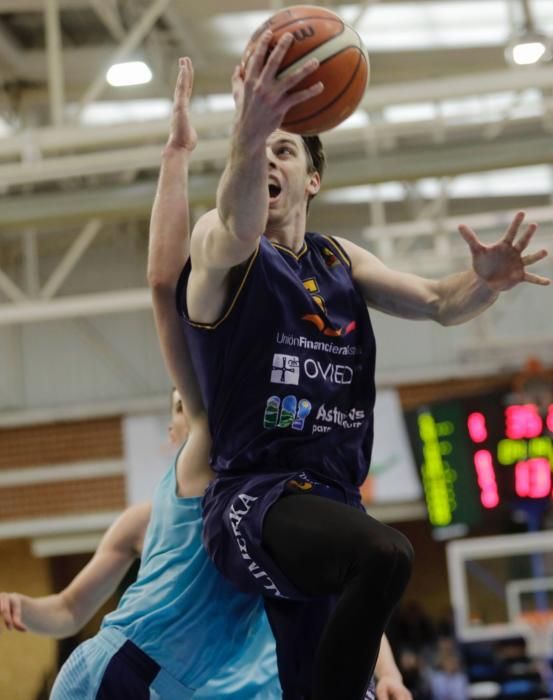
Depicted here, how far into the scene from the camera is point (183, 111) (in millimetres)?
3713

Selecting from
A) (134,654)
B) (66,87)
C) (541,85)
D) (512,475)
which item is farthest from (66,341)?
(134,654)

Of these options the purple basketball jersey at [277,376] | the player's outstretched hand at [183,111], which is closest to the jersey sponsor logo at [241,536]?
the purple basketball jersey at [277,376]

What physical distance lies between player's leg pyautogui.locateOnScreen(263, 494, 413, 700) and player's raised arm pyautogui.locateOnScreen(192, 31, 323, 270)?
26.3 inches

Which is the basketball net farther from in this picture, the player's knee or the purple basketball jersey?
the player's knee

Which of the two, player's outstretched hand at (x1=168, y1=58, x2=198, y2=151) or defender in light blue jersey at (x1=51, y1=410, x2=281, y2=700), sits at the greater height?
player's outstretched hand at (x1=168, y1=58, x2=198, y2=151)

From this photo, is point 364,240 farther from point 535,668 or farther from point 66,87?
point 535,668

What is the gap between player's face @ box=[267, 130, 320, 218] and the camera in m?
3.57

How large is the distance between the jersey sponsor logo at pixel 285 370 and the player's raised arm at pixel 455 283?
19.4 inches

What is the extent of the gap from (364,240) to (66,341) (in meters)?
Answer: 4.55

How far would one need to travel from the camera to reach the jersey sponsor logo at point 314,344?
11.0 ft

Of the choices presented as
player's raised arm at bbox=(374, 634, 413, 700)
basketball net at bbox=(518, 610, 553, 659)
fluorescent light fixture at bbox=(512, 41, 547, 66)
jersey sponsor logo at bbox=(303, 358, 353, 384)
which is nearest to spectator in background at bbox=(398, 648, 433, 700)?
basketball net at bbox=(518, 610, 553, 659)

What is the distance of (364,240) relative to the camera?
61.9 feet

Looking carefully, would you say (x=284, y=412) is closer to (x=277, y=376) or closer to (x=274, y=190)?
(x=277, y=376)

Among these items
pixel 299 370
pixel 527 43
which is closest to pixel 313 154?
pixel 299 370
